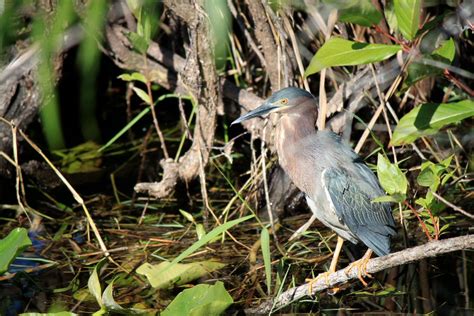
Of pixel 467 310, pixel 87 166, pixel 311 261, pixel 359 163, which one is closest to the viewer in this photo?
pixel 467 310

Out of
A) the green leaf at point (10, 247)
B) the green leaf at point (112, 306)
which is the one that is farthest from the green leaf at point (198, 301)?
the green leaf at point (10, 247)

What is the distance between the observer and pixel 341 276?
3.07m

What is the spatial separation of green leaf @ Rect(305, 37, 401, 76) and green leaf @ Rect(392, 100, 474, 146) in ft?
1.10

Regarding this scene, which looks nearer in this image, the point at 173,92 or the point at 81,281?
the point at 81,281

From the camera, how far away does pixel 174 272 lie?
3.52 m

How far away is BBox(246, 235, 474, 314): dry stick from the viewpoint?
8.53 ft

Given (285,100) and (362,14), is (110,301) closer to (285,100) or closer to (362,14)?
(285,100)

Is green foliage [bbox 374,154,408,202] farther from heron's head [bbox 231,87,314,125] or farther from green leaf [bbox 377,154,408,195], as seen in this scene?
heron's head [bbox 231,87,314,125]

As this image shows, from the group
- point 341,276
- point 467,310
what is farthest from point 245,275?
point 467,310

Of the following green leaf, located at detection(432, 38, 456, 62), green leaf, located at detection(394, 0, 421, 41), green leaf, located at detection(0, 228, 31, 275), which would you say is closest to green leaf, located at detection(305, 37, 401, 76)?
green leaf, located at detection(394, 0, 421, 41)

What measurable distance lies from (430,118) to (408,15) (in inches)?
19.3

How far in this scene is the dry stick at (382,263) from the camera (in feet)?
8.53

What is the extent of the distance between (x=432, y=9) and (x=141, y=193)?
85.6 inches

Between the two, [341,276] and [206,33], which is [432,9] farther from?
[341,276]
